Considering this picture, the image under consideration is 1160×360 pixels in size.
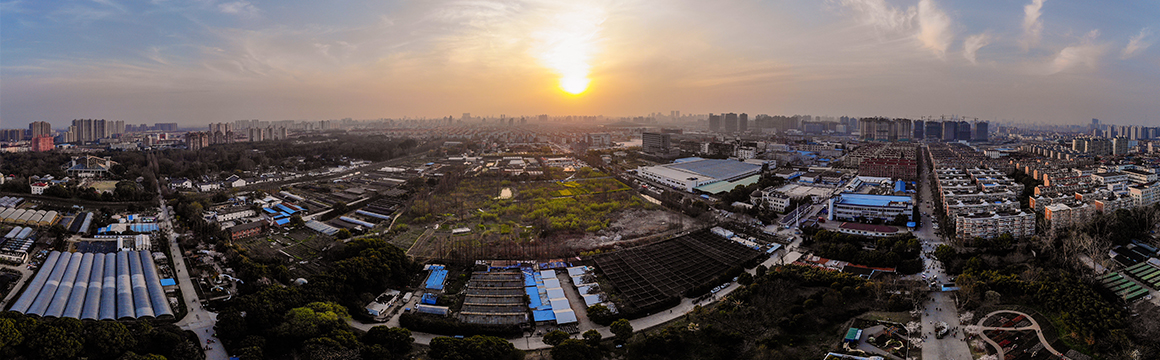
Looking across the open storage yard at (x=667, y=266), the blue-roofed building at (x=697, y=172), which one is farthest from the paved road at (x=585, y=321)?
the blue-roofed building at (x=697, y=172)

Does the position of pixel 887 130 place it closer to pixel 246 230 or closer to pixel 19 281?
pixel 246 230

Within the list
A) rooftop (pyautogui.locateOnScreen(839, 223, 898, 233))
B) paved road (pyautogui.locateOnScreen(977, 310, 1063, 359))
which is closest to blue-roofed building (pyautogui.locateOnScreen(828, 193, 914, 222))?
rooftop (pyautogui.locateOnScreen(839, 223, 898, 233))

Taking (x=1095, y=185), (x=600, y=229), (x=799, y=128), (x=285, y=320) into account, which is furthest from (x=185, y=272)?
(x=799, y=128)

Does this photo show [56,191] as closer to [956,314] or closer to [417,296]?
[417,296]

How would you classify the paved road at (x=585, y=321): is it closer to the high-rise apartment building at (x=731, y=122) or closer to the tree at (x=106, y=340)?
the tree at (x=106, y=340)

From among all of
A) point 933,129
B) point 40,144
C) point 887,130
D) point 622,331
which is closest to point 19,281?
point 622,331

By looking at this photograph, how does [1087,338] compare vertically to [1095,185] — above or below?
below
